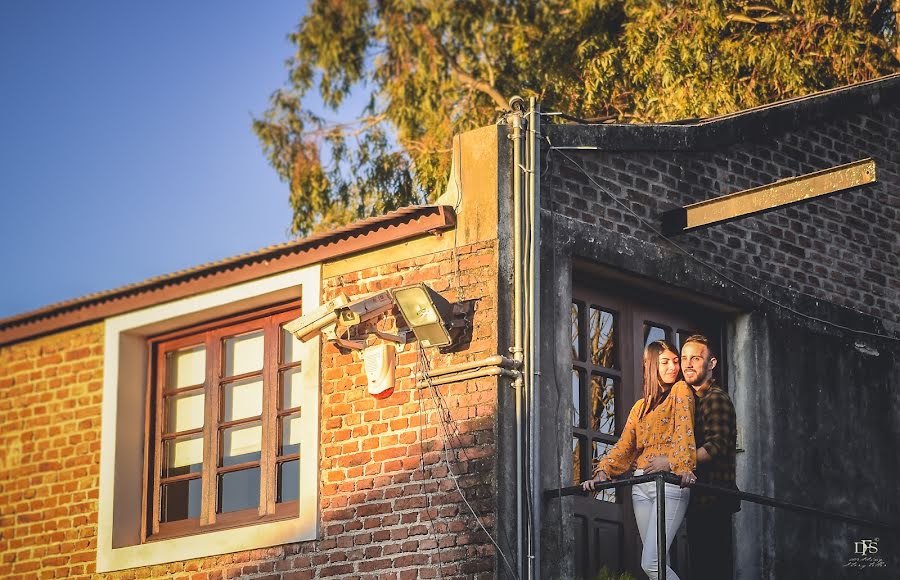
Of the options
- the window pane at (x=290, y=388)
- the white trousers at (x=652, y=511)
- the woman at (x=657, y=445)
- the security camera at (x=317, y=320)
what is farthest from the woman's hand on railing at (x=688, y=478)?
the window pane at (x=290, y=388)

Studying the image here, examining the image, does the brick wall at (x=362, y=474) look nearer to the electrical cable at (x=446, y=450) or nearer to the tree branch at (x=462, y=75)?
the electrical cable at (x=446, y=450)

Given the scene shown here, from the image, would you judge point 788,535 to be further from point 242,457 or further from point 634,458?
point 242,457

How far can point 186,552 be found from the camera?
11227 mm

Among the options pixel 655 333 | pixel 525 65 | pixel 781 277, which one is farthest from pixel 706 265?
pixel 525 65

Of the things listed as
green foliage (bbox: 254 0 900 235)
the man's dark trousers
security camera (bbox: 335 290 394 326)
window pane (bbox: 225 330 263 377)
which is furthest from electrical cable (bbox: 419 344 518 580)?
green foliage (bbox: 254 0 900 235)

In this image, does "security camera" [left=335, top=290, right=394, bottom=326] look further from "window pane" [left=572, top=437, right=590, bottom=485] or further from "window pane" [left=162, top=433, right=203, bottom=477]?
"window pane" [left=162, top=433, right=203, bottom=477]

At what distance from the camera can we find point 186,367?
12.0 meters

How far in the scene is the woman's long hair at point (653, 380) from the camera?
958 centimetres

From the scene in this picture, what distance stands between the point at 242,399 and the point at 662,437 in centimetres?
352

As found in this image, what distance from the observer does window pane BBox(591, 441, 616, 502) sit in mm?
10500

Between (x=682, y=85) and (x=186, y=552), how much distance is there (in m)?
8.74

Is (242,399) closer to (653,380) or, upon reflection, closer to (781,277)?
(653,380)

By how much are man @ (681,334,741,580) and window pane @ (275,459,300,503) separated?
289 cm

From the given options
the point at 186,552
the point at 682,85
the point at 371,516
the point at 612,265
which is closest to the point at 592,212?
the point at 612,265
